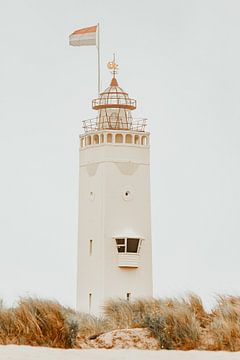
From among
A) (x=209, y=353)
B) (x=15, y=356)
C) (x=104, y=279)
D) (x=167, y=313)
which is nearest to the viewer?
(x=15, y=356)

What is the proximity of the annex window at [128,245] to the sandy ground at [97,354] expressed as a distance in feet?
78.7

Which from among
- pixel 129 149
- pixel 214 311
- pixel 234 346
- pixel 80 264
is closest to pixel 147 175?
pixel 129 149

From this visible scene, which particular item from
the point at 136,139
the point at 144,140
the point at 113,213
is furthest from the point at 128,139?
the point at 113,213

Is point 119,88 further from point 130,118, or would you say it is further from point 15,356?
point 15,356

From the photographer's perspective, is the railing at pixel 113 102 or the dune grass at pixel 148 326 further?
the railing at pixel 113 102

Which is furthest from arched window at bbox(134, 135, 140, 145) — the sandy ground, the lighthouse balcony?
the sandy ground

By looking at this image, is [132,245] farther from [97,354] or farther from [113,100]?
[97,354]

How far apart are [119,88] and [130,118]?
1.46 meters

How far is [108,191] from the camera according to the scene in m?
50.8

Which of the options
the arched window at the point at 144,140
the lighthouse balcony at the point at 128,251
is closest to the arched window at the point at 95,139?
the arched window at the point at 144,140

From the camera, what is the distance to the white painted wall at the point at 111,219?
165ft

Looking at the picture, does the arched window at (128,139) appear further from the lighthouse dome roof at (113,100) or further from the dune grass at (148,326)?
the dune grass at (148,326)

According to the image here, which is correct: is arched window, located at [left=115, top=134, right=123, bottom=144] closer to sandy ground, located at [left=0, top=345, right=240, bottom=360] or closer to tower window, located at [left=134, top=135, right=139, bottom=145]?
tower window, located at [left=134, top=135, right=139, bottom=145]

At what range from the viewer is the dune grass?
27.0 meters
